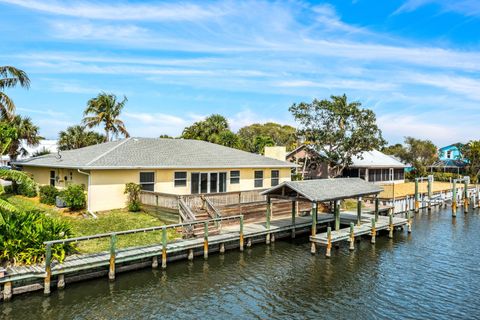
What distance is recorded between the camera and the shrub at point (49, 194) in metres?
26.5

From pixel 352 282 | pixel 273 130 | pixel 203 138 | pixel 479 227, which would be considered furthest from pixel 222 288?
pixel 273 130

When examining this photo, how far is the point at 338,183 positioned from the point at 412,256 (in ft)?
20.4

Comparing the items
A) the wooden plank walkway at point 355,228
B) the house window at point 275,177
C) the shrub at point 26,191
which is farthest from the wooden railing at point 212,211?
the shrub at point 26,191

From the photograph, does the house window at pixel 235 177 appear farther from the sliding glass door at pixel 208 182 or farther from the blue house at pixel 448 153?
the blue house at pixel 448 153

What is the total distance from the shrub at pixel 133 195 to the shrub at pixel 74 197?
2.68 meters

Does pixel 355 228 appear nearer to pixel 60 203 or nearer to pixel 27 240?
pixel 27 240

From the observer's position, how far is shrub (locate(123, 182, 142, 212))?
25.4 m

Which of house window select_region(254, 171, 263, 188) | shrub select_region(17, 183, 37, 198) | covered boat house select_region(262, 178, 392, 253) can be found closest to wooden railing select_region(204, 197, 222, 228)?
covered boat house select_region(262, 178, 392, 253)

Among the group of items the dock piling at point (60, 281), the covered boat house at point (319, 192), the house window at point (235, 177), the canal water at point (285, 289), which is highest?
the house window at point (235, 177)

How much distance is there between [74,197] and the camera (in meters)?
24.2

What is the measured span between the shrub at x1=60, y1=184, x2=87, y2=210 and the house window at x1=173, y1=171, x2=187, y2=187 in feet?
21.2

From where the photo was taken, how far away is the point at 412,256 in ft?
70.6

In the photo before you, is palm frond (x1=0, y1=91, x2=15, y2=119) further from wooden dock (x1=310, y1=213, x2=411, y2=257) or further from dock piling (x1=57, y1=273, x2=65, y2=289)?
wooden dock (x1=310, y1=213, x2=411, y2=257)

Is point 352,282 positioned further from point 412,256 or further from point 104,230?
point 104,230
